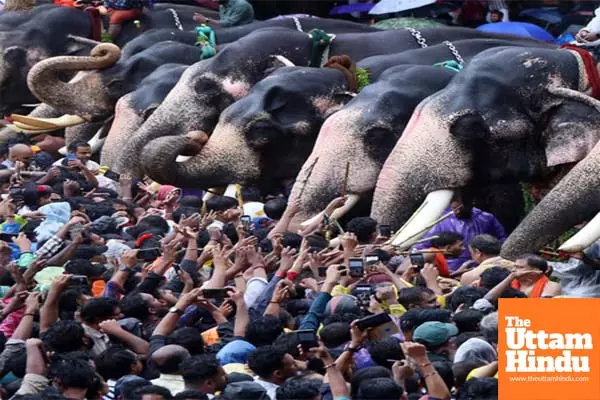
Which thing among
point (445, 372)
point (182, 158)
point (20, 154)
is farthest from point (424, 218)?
point (20, 154)

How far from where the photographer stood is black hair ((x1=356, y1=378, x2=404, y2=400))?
30.4ft

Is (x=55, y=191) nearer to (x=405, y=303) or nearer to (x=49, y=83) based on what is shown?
(x=49, y=83)

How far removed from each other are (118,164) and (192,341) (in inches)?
276

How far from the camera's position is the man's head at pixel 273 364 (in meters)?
9.98

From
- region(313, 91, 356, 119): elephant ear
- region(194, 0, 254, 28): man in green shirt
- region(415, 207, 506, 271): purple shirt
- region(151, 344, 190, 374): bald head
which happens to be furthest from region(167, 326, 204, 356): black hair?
region(194, 0, 254, 28): man in green shirt

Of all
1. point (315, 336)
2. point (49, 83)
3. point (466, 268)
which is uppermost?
point (315, 336)

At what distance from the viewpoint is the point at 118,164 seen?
1750 centimetres

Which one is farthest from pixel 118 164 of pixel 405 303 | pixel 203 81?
pixel 405 303

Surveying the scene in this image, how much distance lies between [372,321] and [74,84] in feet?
31.7

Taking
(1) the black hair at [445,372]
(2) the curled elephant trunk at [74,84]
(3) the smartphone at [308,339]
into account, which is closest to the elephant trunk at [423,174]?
(3) the smartphone at [308,339]

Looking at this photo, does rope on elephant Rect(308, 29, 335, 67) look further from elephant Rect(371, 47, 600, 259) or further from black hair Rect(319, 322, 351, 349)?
black hair Rect(319, 322, 351, 349)

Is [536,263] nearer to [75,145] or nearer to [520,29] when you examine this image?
[75,145]

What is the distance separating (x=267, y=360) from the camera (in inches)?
393

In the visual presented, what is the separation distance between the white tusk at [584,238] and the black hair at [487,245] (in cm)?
53
